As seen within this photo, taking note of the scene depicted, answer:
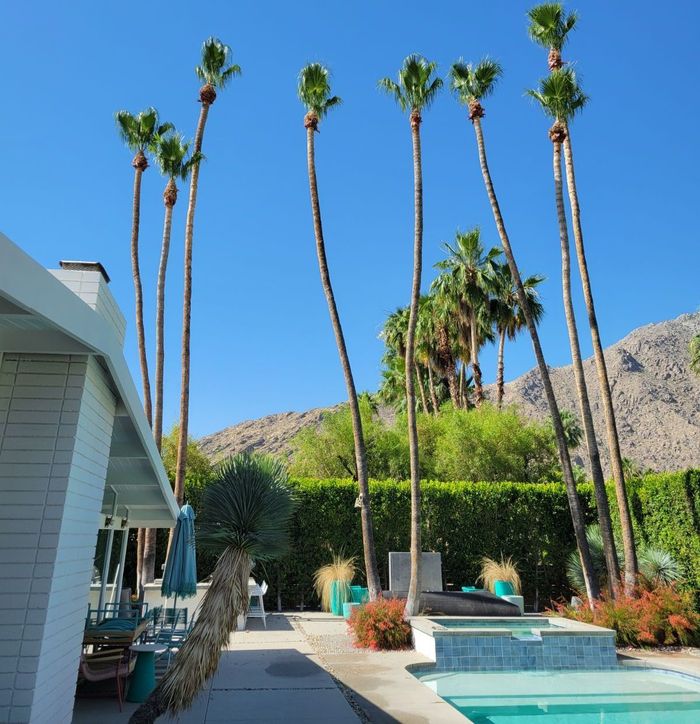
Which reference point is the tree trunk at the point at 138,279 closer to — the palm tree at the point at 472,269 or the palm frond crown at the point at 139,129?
the palm frond crown at the point at 139,129

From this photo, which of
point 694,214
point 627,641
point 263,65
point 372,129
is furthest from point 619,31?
point 627,641

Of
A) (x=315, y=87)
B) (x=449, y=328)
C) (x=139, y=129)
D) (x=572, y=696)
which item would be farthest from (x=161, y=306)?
(x=449, y=328)

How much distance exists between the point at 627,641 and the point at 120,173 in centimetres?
1877

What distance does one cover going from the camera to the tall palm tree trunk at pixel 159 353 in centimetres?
1467

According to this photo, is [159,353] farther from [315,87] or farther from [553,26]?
[553,26]

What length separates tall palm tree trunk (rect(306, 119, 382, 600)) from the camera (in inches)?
522

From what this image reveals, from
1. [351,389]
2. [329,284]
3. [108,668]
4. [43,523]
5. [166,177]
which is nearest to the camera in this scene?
[43,523]

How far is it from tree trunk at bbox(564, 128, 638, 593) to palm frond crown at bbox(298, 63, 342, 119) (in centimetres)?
651

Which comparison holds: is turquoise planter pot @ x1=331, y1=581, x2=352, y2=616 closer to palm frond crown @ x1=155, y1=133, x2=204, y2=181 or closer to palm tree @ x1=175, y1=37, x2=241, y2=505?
palm tree @ x1=175, y1=37, x2=241, y2=505

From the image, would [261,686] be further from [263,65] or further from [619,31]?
[619,31]

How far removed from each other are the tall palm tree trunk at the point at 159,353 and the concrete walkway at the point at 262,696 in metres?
5.47

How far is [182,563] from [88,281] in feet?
17.3

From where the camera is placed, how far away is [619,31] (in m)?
12.8

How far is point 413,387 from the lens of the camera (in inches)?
532
